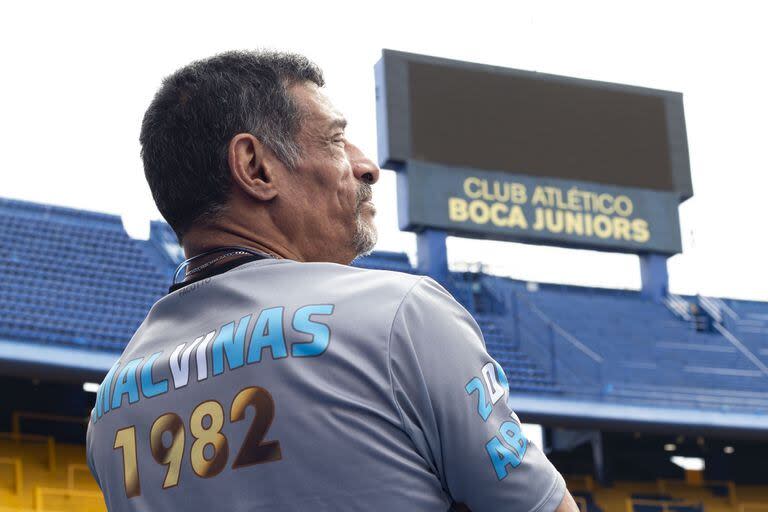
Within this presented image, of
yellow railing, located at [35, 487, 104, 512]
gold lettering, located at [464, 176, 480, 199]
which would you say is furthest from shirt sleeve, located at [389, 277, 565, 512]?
gold lettering, located at [464, 176, 480, 199]

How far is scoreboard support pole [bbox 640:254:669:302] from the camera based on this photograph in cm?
1838

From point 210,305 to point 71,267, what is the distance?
13840mm

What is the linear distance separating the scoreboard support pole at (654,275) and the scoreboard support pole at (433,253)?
3987mm

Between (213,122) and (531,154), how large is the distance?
1625cm

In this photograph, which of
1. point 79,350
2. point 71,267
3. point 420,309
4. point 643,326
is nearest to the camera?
point 420,309

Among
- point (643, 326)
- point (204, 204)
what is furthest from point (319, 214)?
point (643, 326)

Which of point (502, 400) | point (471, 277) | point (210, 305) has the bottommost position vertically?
point (502, 400)

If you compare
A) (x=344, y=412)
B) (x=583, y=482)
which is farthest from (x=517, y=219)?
(x=344, y=412)

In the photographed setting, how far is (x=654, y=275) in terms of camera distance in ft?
60.3

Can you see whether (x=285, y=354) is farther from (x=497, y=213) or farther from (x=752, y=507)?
(x=752, y=507)

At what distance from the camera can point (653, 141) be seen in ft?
60.2

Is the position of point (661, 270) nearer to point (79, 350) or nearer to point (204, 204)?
point (79, 350)

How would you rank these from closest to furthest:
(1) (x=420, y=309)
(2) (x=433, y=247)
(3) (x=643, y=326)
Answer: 1. (1) (x=420, y=309)
2. (2) (x=433, y=247)
3. (3) (x=643, y=326)

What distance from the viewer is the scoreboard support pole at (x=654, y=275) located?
723 inches
